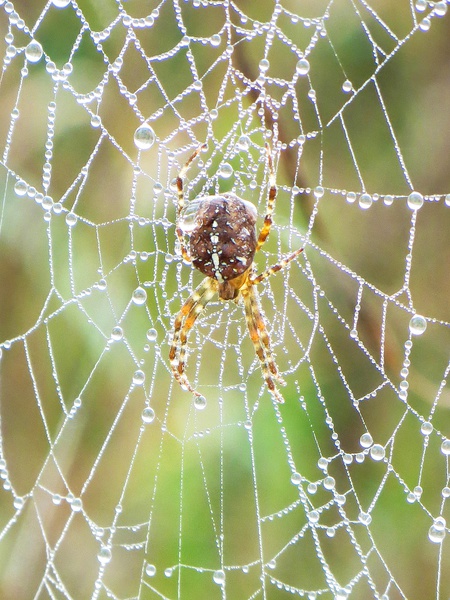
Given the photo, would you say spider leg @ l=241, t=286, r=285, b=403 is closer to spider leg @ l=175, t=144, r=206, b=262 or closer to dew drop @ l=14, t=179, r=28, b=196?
spider leg @ l=175, t=144, r=206, b=262

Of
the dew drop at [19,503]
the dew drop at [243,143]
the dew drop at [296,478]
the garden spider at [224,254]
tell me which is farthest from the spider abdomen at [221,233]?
the dew drop at [19,503]

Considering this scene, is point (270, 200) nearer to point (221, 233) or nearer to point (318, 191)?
point (221, 233)

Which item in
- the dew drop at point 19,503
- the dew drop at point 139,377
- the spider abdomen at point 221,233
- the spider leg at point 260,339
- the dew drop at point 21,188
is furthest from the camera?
the dew drop at point 19,503

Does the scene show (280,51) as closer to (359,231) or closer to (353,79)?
(353,79)

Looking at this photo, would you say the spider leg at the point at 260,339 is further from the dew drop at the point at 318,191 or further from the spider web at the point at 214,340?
the dew drop at the point at 318,191

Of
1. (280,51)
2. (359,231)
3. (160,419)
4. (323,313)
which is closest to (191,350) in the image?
(160,419)

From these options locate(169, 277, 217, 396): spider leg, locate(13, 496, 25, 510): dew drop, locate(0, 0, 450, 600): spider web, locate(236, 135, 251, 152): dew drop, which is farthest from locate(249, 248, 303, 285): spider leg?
locate(13, 496, 25, 510): dew drop

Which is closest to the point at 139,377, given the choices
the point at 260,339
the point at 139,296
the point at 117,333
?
the point at 117,333

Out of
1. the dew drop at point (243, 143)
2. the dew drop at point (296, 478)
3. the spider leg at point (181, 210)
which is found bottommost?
the dew drop at point (296, 478)
